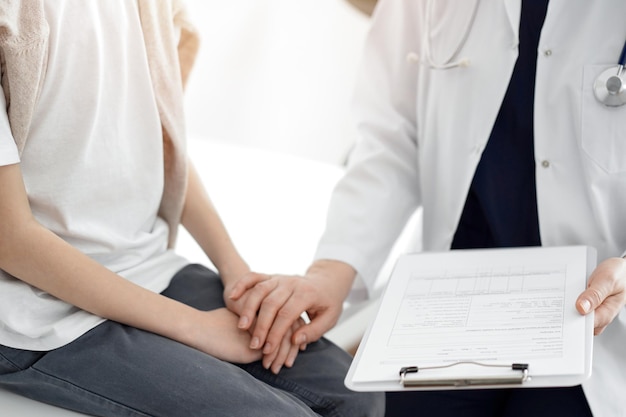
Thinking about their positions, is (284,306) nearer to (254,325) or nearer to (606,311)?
(254,325)

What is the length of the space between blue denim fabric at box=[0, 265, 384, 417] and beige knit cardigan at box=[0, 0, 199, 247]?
0.26 meters

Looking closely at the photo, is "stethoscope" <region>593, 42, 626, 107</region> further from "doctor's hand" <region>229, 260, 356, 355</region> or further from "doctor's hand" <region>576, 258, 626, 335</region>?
"doctor's hand" <region>229, 260, 356, 355</region>

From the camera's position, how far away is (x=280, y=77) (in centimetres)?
294

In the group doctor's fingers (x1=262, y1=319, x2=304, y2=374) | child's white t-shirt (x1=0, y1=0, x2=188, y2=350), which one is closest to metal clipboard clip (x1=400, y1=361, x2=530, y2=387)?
doctor's fingers (x1=262, y1=319, x2=304, y2=374)

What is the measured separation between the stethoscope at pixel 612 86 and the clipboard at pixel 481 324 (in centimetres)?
20

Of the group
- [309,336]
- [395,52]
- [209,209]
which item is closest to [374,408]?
[309,336]

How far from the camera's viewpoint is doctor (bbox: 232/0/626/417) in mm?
1180

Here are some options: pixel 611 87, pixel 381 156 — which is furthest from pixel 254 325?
pixel 611 87

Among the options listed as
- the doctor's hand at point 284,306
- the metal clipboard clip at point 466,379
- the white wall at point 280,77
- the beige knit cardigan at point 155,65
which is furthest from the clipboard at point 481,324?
the white wall at point 280,77

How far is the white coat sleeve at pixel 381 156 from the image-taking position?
1.41 metres

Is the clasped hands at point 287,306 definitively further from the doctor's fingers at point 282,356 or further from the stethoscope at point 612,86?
the stethoscope at point 612,86

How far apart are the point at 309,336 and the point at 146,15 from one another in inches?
19.6

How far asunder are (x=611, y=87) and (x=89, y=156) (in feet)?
2.28

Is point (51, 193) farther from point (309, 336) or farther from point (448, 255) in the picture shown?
point (448, 255)
